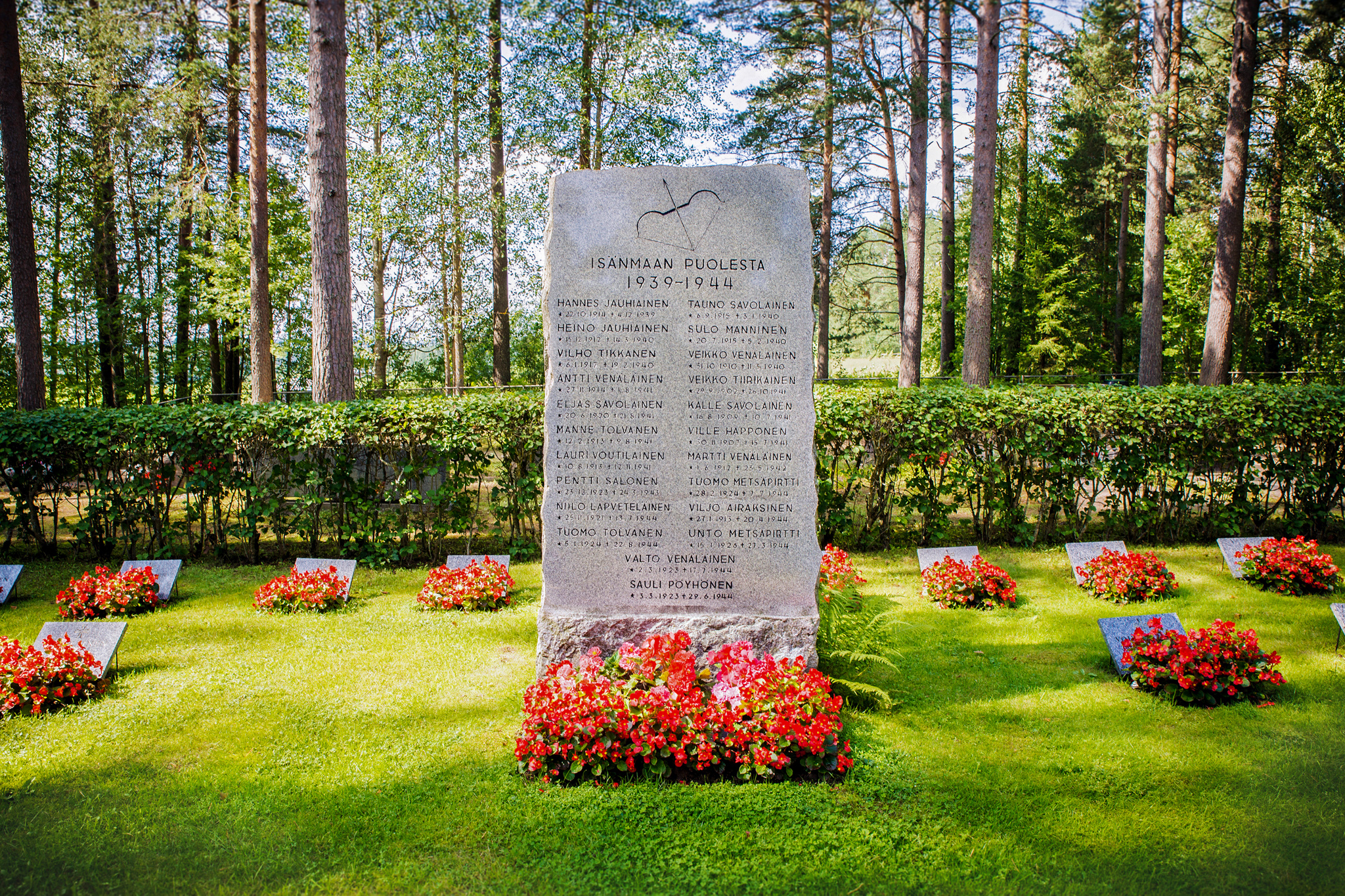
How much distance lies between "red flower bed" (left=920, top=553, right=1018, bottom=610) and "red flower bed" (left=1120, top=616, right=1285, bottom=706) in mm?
1865

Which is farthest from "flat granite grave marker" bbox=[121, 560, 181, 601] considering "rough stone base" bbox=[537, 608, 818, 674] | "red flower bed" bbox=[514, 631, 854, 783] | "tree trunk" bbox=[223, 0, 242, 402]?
"tree trunk" bbox=[223, 0, 242, 402]

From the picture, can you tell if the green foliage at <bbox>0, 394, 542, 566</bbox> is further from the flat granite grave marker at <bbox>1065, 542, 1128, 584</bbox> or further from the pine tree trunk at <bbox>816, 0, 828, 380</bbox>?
the pine tree trunk at <bbox>816, 0, 828, 380</bbox>

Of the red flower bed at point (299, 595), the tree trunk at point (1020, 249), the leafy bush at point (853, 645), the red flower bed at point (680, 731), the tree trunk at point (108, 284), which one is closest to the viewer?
the red flower bed at point (680, 731)

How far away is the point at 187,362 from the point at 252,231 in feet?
34.6

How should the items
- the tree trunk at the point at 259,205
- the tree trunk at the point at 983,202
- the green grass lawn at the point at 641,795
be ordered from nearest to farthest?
the green grass lawn at the point at 641,795, the tree trunk at the point at 983,202, the tree trunk at the point at 259,205

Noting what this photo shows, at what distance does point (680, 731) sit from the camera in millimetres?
3828

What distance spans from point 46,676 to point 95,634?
1.44 feet

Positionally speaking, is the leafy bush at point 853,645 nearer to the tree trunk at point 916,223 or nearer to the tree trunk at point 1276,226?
the tree trunk at point 916,223

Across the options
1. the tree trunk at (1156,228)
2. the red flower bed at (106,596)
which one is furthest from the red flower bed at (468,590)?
the tree trunk at (1156,228)

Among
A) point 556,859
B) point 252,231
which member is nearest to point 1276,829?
point 556,859

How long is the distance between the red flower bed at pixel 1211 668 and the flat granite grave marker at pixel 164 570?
296 inches

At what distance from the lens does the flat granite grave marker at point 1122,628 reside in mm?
4902

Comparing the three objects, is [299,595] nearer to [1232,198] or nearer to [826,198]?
[1232,198]

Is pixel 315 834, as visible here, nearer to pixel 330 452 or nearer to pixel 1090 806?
pixel 1090 806
